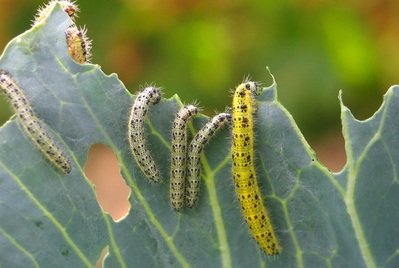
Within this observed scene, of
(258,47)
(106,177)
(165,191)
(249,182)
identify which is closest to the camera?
(249,182)

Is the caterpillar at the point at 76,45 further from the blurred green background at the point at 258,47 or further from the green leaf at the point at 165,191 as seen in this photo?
the blurred green background at the point at 258,47

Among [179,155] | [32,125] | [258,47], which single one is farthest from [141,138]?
[258,47]

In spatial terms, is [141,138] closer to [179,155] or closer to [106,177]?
[179,155]

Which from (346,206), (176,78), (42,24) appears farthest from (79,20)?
(346,206)

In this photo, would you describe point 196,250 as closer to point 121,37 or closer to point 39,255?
point 39,255

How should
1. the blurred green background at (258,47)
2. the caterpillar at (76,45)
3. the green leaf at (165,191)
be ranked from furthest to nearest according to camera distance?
1. the blurred green background at (258,47)
2. the caterpillar at (76,45)
3. the green leaf at (165,191)

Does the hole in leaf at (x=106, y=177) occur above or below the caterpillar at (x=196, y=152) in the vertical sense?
above

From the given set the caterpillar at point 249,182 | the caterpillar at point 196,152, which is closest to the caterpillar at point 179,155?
the caterpillar at point 196,152

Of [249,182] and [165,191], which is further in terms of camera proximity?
[165,191]
